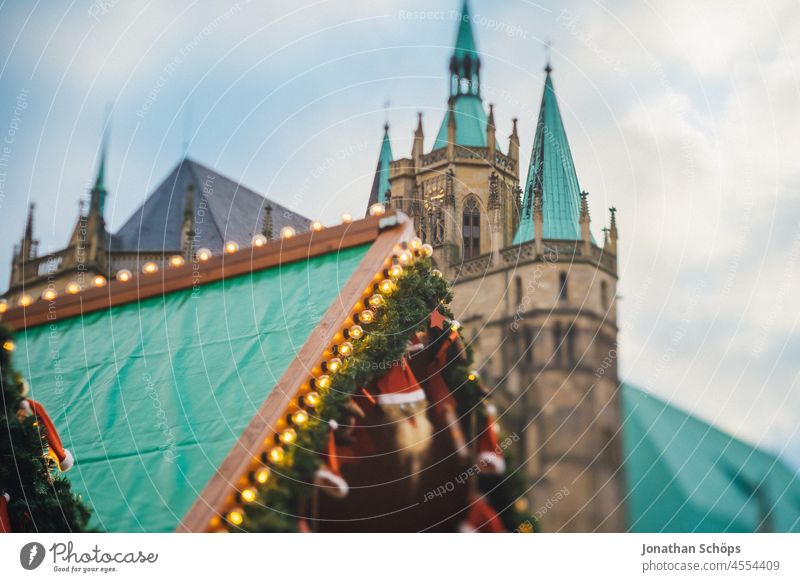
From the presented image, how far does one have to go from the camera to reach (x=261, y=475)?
4.58m

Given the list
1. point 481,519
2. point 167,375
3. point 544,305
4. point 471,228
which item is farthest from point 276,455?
point 471,228

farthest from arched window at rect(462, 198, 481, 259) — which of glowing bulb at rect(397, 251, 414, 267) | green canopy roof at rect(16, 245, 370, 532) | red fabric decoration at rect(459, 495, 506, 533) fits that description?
green canopy roof at rect(16, 245, 370, 532)

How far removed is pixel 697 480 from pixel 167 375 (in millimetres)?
3993

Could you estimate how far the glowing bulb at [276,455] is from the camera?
4.68 m

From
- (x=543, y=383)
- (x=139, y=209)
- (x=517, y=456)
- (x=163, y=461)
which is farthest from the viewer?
(x=139, y=209)

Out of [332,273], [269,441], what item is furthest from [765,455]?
[269,441]

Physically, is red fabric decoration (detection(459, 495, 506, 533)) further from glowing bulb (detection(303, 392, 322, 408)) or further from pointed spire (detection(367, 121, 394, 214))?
pointed spire (detection(367, 121, 394, 214))

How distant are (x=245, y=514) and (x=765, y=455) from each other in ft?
13.8

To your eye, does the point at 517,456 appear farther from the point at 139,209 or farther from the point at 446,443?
the point at 139,209

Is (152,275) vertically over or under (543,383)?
over

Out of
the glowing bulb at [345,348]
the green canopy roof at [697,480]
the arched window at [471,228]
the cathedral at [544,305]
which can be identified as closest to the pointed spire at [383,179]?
the cathedral at [544,305]

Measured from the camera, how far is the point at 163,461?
493 centimetres

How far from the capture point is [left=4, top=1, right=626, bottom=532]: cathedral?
7.95m

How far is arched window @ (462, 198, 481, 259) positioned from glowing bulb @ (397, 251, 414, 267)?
18.9ft
